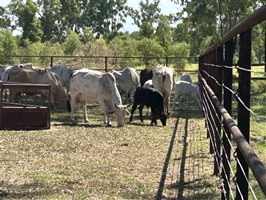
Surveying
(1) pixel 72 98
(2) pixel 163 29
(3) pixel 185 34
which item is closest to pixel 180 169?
(1) pixel 72 98

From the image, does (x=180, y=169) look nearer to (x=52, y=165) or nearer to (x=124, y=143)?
(x=52, y=165)

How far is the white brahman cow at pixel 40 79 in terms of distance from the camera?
1869 cm

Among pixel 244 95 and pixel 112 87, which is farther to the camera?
pixel 112 87

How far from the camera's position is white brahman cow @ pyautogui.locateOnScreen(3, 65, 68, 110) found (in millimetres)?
18688

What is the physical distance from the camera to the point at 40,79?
18.9 meters

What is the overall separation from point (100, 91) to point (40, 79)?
529 centimetres

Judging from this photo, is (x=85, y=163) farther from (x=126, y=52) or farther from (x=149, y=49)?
(x=149, y=49)

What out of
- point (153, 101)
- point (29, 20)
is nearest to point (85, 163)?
point (153, 101)

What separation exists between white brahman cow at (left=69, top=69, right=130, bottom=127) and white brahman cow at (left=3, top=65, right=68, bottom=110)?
3.87 metres

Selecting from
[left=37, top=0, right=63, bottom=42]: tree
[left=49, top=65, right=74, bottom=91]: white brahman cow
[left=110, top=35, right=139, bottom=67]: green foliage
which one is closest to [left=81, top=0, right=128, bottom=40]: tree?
[left=37, top=0, right=63, bottom=42]: tree

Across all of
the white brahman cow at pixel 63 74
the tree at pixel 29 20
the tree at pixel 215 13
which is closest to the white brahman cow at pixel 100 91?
the white brahman cow at pixel 63 74

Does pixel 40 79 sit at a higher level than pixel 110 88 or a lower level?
higher

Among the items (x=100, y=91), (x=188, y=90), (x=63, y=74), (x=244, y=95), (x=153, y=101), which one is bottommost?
(x=153, y=101)

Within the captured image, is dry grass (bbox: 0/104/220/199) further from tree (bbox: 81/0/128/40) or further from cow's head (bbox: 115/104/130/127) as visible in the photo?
tree (bbox: 81/0/128/40)
